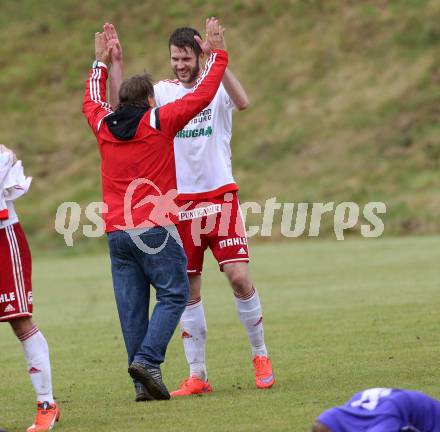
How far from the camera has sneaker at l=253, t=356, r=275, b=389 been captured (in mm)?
8875

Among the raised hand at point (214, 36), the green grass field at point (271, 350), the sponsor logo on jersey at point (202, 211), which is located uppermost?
the raised hand at point (214, 36)

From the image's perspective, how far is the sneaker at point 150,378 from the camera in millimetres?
8117

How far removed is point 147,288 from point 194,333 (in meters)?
0.84

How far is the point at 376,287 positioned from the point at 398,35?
26.8m

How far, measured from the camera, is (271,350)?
441 inches

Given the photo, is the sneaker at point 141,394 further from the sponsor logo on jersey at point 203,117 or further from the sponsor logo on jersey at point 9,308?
the sponsor logo on jersey at point 203,117

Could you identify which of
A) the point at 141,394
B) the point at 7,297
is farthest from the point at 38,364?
the point at 141,394

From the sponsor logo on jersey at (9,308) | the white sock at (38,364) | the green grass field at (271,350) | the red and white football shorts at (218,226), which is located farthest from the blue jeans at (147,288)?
the sponsor logo on jersey at (9,308)

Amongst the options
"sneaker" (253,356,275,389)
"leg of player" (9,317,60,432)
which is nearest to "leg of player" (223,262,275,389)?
"sneaker" (253,356,275,389)

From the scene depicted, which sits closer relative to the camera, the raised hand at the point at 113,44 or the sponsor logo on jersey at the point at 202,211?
the raised hand at the point at 113,44

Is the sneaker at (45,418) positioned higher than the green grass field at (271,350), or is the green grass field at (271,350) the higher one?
the sneaker at (45,418)

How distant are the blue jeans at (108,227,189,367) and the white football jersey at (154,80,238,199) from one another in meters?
0.86

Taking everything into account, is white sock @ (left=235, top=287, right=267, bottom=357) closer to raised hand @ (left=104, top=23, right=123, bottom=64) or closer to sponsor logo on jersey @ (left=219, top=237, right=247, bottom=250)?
sponsor logo on jersey @ (left=219, top=237, right=247, bottom=250)

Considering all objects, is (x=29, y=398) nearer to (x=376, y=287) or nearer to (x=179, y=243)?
(x=179, y=243)
